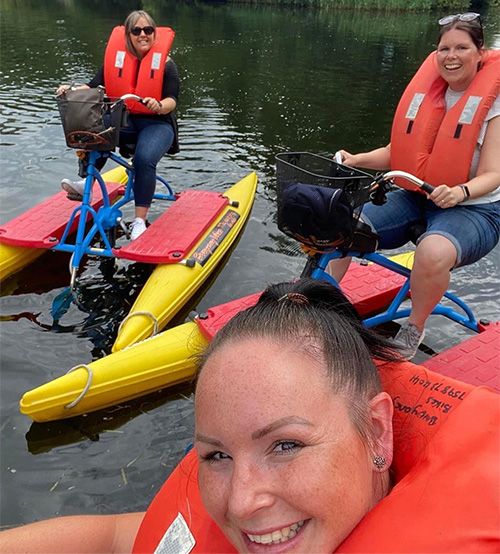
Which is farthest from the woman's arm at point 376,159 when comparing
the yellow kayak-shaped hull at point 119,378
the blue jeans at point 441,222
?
→ the yellow kayak-shaped hull at point 119,378

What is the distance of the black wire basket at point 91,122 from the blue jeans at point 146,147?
51 cm

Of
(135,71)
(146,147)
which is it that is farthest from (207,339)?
(135,71)

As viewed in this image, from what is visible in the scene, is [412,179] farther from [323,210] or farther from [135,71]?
[135,71]

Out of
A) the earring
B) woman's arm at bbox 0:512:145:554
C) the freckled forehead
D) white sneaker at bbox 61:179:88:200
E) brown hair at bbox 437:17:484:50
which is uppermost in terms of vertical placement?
brown hair at bbox 437:17:484:50

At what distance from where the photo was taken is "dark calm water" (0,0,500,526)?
126 inches

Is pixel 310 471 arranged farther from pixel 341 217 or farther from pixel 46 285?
pixel 46 285

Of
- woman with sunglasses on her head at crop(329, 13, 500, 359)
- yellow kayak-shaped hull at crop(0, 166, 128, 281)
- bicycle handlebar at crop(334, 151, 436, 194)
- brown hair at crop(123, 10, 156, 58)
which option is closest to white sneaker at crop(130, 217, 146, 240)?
yellow kayak-shaped hull at crop(0, 166, 128, 281)

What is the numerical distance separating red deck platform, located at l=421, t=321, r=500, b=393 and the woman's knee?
60 cm

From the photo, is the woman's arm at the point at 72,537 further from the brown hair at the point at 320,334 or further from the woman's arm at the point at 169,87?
the woman's arm at the point at 169,87

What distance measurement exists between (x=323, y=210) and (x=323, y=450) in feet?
5.83

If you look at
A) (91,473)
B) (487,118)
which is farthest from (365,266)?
(91,473)

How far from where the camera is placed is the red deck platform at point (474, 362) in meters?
3.09

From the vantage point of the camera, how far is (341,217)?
290 centimetres

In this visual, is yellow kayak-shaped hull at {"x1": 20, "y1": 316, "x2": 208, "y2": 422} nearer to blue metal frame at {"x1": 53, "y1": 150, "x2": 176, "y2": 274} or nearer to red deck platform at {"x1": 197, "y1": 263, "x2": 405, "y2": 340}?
red deck platform at {"x1": 197, "y1": 263, "x2": 405, "y2": 340}
